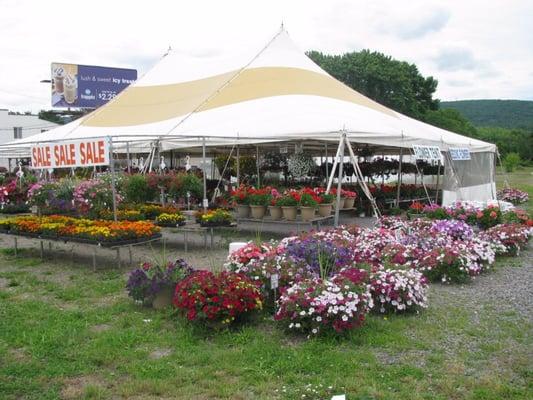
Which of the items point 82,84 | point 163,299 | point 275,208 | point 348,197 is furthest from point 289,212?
point 82,84

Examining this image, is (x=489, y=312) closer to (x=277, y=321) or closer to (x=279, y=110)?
(x=277, y=321)

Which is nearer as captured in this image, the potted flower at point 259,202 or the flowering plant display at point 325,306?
the flowering plant display at point 325,306

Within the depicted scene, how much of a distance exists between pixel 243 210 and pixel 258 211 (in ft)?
1.24

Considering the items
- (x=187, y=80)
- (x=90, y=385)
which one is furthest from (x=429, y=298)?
(x=187, y=80)

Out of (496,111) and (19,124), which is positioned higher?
(496,111)

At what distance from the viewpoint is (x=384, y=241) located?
23.9ft

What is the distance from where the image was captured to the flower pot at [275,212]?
375 inches

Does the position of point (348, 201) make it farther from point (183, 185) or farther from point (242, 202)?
point (183, 185)

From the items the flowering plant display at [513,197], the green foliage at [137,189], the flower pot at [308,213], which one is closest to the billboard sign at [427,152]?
the flower pot at [308,213]

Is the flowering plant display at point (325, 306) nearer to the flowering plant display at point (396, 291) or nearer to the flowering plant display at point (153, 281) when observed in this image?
the flowering plant display at point (396, 291)

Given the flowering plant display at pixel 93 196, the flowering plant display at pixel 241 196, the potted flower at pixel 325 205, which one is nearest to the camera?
the flowering plant display at pixel 93 196

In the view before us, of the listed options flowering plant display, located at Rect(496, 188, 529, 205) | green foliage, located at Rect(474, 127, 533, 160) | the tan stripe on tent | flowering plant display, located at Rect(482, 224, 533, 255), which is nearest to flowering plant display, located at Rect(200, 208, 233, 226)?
the tan stripe on tent

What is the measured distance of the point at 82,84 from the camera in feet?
A: 134

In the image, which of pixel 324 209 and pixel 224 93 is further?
pixel 224 93
